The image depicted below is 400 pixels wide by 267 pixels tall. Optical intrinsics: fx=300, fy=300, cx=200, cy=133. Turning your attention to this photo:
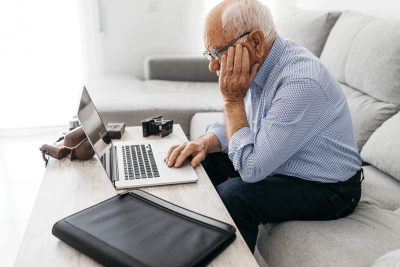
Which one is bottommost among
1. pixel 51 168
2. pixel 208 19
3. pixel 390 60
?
pixel 51 168

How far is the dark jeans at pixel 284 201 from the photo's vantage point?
36.3 inches

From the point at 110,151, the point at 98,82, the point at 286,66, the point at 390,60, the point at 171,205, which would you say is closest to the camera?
the point at 171,205

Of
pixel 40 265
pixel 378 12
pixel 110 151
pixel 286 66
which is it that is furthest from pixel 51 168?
pixel 378 12

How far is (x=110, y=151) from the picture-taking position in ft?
3.49

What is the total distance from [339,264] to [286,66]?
57 centimetres

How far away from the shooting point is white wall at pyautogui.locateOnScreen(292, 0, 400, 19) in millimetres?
1725

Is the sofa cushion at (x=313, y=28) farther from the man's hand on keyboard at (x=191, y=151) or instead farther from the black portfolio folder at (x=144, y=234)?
the black portfolio folder at (x=144, y=234)

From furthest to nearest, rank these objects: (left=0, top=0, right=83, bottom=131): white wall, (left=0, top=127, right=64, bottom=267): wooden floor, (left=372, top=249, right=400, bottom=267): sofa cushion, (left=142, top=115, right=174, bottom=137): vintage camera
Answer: (left=0, top=0, right=83, bottom=131): white wall < (left=0, top=127, right=64, bottom=267): wooden floor < (left=142, top=115, right=174, bottom=137): vintage camera < (left=372, top=249, right=400, bottom=267): sofa cushion

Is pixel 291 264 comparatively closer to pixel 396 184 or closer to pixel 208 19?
pixel 396 184

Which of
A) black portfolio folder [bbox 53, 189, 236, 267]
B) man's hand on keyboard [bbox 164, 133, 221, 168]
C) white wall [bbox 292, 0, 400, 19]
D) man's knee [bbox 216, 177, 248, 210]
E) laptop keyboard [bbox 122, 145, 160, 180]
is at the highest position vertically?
white wall [bbox 292, 0, 400, 19]

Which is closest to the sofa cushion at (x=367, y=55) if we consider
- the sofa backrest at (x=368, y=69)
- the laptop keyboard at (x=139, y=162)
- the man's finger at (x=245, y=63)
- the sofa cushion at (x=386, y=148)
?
the sofa backrest at (x=368, y=69)

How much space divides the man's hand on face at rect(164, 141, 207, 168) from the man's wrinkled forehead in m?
0.34

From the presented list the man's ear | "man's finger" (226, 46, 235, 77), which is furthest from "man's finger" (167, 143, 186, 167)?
the man's ear

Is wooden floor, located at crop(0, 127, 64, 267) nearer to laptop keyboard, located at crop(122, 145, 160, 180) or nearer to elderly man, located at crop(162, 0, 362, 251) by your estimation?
laptop keyboard, located at crop(122, 145, 160, 180)
